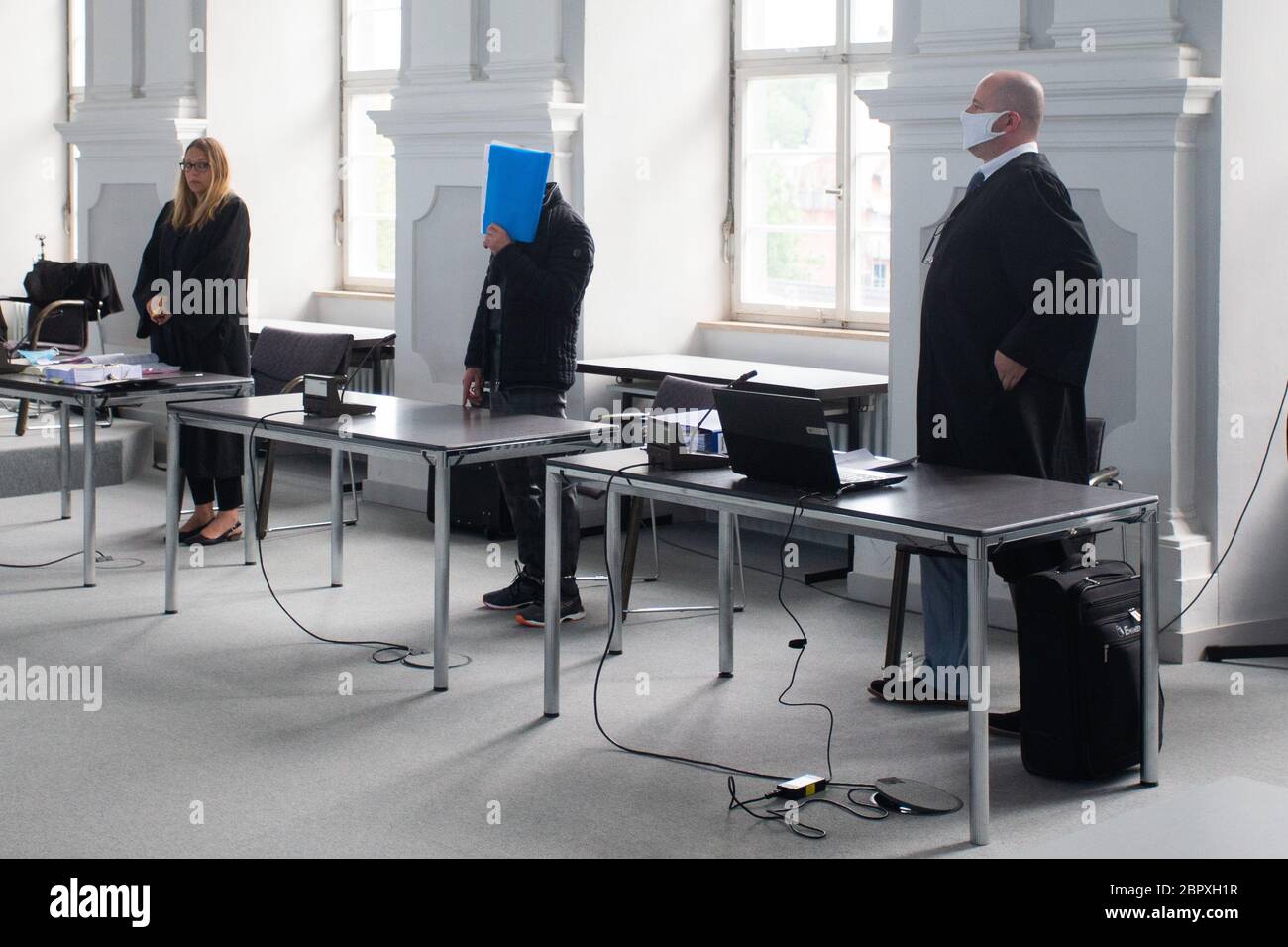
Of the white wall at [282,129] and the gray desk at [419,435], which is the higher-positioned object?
the white wall at [282,129]

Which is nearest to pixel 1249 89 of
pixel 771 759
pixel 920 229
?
pixel 920 229

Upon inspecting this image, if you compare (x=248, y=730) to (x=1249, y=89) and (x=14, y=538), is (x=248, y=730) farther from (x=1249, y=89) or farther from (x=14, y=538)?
(x=1249, y=89)

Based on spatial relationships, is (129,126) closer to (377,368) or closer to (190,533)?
(377,368)

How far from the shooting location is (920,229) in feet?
16.6

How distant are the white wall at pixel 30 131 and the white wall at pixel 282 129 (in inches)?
98.3

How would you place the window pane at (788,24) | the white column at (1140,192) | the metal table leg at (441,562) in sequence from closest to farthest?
the metal table leg at (441,562)
the white column at (1140,192)
the window pane at (788,24)

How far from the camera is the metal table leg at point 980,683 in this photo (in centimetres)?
298

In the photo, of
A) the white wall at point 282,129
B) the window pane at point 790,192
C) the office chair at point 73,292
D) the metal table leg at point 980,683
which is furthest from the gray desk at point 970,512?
the white wall at point 282,129

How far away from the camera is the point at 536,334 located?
4938 millimetres

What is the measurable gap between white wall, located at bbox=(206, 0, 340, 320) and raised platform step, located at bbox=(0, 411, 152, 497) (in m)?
1.01

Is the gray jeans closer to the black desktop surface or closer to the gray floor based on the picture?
the gray floor

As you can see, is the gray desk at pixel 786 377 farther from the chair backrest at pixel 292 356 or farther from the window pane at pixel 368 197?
the window pane at pixel 368 197

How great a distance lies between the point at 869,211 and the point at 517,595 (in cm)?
237
